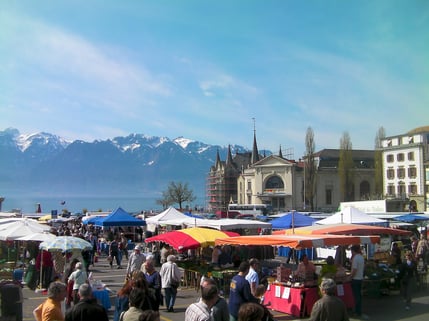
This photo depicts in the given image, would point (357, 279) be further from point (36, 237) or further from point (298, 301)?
point (36, 237)

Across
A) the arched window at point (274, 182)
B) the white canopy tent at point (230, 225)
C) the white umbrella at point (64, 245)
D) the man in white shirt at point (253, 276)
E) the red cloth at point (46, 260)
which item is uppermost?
the arched window at point (274, 182)

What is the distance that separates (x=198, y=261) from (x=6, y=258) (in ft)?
37.2

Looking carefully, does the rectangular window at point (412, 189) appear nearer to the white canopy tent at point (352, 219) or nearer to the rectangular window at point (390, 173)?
the rectangular window at point (390, 173)

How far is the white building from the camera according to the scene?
232 ft

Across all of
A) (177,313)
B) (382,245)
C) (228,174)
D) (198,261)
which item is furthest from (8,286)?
(228,174)

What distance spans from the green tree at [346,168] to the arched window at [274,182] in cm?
2172

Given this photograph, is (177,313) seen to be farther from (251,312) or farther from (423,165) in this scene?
(423,165)

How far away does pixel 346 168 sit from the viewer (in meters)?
79.4

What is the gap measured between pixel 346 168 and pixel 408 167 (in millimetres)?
9808

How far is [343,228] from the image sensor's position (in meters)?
16.6

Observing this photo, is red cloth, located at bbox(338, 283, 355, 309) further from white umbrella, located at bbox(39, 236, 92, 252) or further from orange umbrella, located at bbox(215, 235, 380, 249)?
white umbrella, located at bbox(39, 236, 92, 252)

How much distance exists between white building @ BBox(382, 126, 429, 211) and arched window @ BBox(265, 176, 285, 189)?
86.0ft

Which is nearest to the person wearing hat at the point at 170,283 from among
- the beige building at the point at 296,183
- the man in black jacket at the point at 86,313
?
the man in black jacket at the point at 86,313

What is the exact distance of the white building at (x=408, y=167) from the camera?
70.8 m
